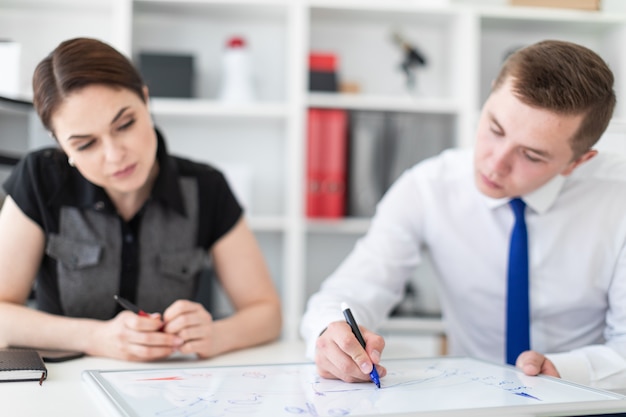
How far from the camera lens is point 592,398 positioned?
83cm

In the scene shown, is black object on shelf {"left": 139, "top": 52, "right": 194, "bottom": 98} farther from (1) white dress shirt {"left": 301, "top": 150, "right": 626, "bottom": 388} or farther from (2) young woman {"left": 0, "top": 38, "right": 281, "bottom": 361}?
(1) white dress shirt {"left": 301, "top": 150, "right": 626, "bottom": 388}

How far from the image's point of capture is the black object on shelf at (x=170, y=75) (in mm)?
2484

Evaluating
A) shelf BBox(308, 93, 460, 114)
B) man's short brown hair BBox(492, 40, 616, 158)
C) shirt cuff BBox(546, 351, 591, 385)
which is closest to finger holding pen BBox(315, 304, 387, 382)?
shirt cuff BBox(546, 351, 591, 385)

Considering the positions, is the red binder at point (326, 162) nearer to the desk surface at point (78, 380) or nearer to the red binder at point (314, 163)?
the red binder at point (314, 163)

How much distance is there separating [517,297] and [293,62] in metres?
1.50

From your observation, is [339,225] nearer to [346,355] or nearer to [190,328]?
[190,328]

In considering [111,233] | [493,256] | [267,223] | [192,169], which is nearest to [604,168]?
[493,256]

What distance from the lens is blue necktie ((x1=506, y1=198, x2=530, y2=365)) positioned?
1.26 m

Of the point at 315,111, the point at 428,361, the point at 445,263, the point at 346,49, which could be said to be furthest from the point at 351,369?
the point at 346,49

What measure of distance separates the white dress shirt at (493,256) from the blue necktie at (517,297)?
0.08m

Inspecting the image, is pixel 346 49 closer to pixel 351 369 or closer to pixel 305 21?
pixel 305 21

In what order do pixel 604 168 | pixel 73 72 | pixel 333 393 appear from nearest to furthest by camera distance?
pixel 333 393 → pixel 73 72 → pixel 604 168

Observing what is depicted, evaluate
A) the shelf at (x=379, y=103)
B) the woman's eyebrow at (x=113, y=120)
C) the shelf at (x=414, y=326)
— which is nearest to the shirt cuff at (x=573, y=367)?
the woman's eyebrow at (x=113, y=120)

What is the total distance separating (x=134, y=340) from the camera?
1.09 meters
